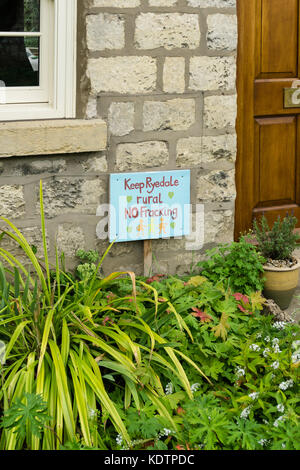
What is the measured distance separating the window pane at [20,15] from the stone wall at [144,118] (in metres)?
0.31

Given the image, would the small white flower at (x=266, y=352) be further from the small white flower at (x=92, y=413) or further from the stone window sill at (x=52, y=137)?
the stone window sill at (x=52, y=137)

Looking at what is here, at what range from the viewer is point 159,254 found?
4637 millimetres

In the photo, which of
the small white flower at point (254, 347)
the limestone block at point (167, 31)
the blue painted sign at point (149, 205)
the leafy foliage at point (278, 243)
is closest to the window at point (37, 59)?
the limestone block at point (167, 31)

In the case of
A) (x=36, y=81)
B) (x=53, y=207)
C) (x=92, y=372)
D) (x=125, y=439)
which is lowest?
(x=125, y=439)

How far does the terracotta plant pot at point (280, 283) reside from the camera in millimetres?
4641

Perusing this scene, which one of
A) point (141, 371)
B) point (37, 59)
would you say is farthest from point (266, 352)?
point (37, 59)

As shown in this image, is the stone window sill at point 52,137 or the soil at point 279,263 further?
the soil at point 279,263

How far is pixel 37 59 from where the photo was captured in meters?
4.32

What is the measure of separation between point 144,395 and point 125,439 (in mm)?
303

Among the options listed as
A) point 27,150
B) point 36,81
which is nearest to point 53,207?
point 27,150

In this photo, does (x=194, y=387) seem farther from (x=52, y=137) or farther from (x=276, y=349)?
(x=52, y=137)

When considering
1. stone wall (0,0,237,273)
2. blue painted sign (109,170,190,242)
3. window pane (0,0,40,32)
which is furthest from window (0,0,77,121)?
blue painted sign (109,170,190,242)

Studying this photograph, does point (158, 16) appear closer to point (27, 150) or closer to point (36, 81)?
point (36, 81)

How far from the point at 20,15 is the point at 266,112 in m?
1.91
